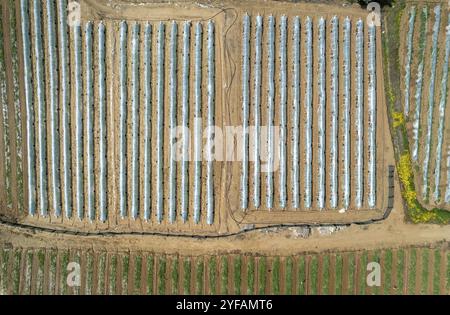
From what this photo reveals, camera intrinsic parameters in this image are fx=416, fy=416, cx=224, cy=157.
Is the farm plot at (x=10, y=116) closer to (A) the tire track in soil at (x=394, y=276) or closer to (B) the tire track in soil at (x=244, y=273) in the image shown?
(B) the tire track in soil at (x=244, y=273)

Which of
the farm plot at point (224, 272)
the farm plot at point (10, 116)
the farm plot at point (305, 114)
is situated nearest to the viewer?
the farm plot at point (10, 116)

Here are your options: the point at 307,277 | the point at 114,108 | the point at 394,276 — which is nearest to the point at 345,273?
the point at 307,277

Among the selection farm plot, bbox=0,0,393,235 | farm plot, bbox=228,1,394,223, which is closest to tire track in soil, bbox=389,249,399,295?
farm plot, bbox=0,0,393,235

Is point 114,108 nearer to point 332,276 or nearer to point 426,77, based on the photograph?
point 332,276

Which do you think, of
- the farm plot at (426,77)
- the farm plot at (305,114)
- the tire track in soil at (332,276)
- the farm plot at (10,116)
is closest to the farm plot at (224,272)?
the tire track in soil at (332,276)
